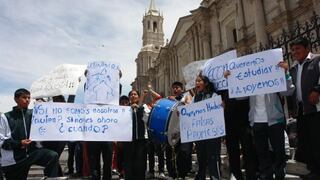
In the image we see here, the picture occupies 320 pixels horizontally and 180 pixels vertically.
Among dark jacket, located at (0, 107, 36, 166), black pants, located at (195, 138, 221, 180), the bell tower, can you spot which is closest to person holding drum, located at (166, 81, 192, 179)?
black pants, located at (195, 138, 221, 180)

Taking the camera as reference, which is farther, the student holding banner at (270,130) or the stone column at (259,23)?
the stone column at (259,23)

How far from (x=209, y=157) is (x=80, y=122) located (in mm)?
2204

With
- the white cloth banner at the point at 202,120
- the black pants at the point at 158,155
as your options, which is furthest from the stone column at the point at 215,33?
the white cloth banner at the point at 202,120

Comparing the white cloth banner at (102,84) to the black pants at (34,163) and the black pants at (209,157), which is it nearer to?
the black pants at (34,163)

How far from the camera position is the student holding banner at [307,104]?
4.16 m

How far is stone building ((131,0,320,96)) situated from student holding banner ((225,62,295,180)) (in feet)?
12.2

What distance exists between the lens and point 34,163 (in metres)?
4.96

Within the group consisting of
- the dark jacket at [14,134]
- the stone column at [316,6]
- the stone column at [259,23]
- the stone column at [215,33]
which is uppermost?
the stone column at [215,33]

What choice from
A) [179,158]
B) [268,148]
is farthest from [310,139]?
[179,158]

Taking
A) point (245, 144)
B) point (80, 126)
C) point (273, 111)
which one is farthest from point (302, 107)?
point (80, 126)

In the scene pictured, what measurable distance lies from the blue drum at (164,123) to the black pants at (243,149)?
0.96 metres

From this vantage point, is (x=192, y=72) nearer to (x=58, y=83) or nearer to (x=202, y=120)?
(x=202, y=120)

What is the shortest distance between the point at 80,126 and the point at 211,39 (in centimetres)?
2415

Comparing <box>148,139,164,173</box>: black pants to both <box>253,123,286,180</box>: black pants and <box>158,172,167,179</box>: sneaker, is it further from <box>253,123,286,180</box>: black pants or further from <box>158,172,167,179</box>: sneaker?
<box>253,123,286,180</box>: black pants
